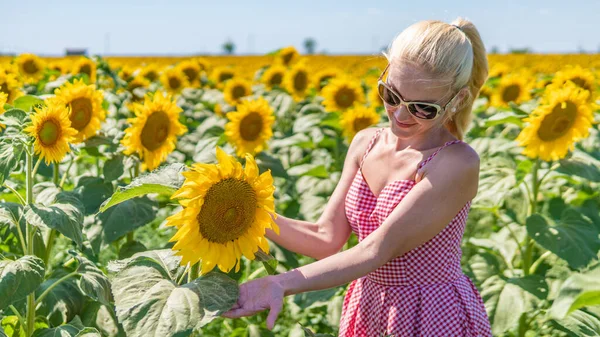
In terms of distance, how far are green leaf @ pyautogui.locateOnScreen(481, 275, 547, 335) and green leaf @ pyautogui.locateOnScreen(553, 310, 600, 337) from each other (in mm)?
229

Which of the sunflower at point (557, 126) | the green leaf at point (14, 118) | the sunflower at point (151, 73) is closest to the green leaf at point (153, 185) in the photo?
the green leaf at point (14, 118)

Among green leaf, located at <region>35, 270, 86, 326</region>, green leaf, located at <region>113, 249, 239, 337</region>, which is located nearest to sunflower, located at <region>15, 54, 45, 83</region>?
green leaf, located at <region>35, 270, 86, 326</region>

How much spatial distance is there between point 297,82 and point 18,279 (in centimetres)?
393

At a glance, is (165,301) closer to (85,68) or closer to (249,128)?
(249,128)

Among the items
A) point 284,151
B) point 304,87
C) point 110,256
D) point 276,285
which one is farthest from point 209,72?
point 276,285

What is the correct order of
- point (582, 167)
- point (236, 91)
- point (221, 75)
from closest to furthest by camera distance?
point (582, 167), point (236, 91), point (221, 75)

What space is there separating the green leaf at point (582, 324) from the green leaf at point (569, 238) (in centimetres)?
27

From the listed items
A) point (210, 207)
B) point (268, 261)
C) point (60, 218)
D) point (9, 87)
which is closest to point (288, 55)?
point (9, 87)

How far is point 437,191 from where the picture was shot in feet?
6.38

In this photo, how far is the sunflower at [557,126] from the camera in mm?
3148

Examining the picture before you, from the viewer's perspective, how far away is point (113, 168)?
2.98m

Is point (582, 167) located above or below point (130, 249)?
above

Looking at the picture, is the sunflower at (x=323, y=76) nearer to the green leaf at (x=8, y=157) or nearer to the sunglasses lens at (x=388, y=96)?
the green leaf at (x=8, y=157)

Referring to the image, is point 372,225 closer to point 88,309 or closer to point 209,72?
point 88,309
